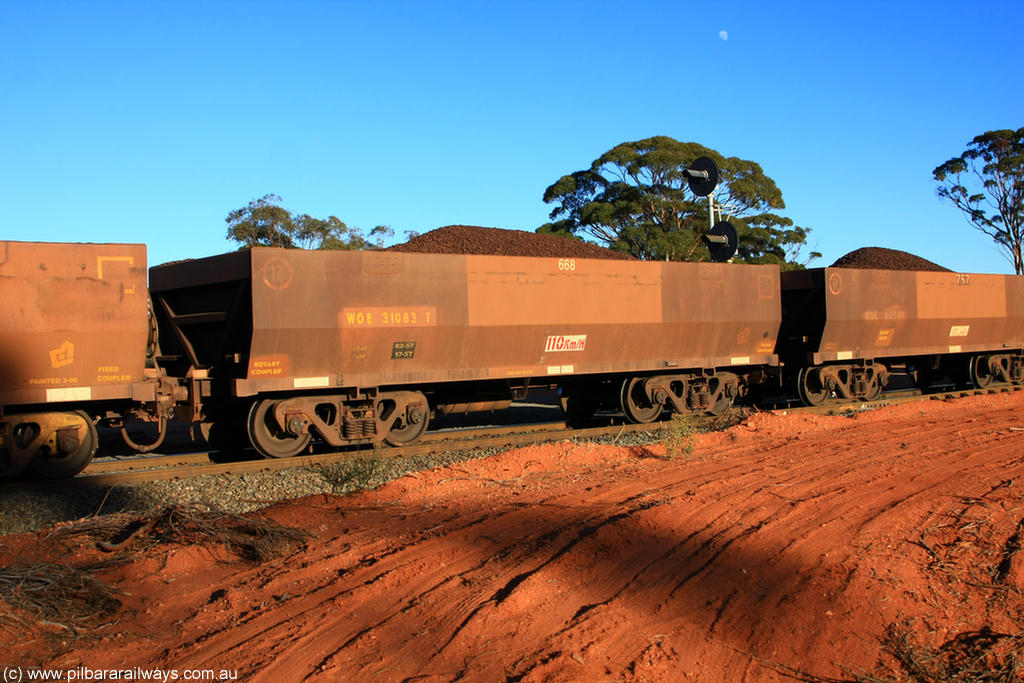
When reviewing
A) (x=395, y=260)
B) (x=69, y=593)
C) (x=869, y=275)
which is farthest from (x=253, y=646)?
(x=869, y=275)

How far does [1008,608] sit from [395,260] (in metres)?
8.40

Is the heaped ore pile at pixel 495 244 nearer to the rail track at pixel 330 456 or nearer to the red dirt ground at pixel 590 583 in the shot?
the rail track at pixel 330 456

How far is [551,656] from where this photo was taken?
4246 millimetres

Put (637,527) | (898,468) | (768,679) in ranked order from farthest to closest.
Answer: (898,468)
(637,527)
(768,679)

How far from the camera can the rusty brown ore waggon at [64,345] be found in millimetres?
9203

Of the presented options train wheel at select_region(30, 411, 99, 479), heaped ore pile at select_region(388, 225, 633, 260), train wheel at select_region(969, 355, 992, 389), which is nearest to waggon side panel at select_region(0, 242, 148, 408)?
train wheel at select_region(30, 411, 99, 479)

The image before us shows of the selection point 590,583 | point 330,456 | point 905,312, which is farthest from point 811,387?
point 590,583

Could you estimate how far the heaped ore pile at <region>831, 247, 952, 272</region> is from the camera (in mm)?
40397

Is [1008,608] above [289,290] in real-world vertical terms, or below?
below

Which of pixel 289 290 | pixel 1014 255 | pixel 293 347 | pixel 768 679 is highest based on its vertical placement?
pixel 1014 255

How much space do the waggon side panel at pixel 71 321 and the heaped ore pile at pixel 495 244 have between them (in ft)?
58.7

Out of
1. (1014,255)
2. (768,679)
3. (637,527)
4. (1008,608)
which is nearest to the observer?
(768,679)

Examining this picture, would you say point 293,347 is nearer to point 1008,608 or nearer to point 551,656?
point 551,656

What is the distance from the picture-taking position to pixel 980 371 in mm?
19938
